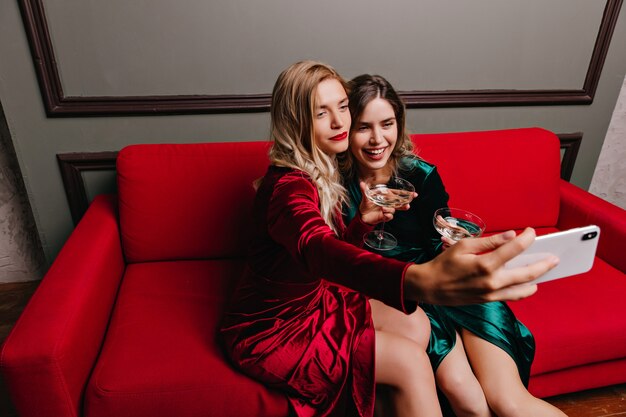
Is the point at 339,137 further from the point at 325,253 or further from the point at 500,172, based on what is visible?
the point at 500,172

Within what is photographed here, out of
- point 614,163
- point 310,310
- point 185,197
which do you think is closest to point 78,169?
point 185,197

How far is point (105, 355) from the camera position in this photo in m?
1.25

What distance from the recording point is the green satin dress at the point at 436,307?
4.31ft

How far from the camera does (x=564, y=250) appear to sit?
2.43 feet

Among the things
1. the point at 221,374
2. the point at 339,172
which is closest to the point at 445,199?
the point at 339,172

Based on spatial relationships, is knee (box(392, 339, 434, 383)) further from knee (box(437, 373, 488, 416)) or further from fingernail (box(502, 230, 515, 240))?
fingernail (box(502, 230, 515, 240))

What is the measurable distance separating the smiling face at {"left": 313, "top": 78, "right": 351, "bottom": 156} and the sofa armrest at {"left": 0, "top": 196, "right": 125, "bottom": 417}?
2.74 feet

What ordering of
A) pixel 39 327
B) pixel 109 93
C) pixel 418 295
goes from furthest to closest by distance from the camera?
1. pixel 109 93
2. pixel 39 327
3. pixel 418 295

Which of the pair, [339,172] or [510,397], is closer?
[510,397]

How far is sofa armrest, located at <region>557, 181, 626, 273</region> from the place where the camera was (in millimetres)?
1755

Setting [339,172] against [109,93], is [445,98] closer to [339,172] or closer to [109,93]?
[339,172]

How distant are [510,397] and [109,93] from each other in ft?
6.07

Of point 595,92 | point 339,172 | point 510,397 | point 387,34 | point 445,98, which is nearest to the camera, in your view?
point 510,397

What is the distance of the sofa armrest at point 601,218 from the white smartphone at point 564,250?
122 centimetres
